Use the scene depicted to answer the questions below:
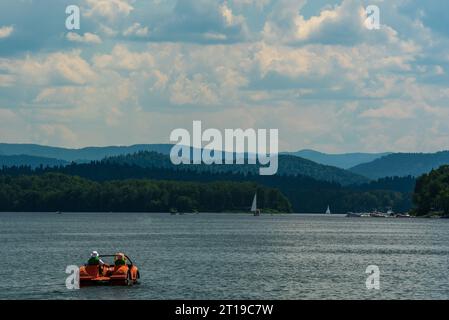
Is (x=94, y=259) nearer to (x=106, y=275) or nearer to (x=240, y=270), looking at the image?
(x=106, y=275)

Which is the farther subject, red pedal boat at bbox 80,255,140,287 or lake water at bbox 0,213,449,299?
red pedal boat at bbox 80,255,140,287

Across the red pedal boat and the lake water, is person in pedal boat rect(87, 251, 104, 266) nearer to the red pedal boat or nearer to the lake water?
the red pedal boat

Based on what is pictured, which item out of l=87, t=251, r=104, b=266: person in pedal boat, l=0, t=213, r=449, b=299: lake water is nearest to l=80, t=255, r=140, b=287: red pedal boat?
l=87, t=251, r=104, b=266: person in pedal boat

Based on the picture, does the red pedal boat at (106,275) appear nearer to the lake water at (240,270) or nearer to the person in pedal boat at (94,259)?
the person in pedal boat at (94,259)

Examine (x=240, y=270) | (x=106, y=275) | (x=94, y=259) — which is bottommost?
(x=240, y=270)

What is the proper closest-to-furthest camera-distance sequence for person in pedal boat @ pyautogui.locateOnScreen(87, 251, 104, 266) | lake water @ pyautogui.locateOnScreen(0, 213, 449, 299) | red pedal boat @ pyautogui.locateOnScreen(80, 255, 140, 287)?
lake water @ pyautogui.locateOnScreen(0, 213, 449, 299) < red pedal boat @ pyautogui.locateOnScreen(80, 255, 140, 287) < person in pedal boat @ pyautogui.locateOnScreen(87, 251, 104, 266)

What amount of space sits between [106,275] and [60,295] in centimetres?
777

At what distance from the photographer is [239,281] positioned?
4235 inches

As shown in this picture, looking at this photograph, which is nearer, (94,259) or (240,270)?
(94,259)

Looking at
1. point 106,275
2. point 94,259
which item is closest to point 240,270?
point 106,275

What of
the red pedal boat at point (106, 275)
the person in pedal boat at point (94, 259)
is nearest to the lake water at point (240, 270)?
the red pedal boat at point (106, 275)
